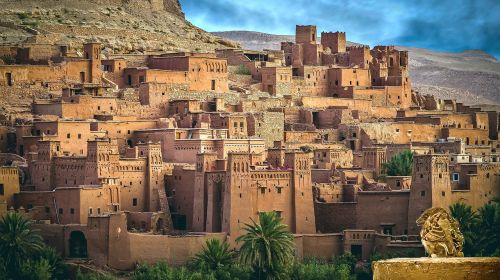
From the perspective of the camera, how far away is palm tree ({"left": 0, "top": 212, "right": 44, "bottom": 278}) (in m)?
31.6

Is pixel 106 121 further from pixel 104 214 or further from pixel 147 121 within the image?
pixel 104 214

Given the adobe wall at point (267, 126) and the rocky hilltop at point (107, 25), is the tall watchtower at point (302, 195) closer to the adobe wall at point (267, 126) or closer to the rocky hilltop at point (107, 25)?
the adobe wall at point (267, 126)

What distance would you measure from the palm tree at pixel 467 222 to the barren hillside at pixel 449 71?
1261 inches

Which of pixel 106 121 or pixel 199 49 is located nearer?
pixel 106 121

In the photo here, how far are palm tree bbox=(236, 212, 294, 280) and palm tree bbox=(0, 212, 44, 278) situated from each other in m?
5.44

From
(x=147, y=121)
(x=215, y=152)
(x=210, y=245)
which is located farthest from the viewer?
(x=147, y=121)

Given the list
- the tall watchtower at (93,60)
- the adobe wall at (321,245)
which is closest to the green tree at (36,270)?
the adobe wall at (321,245)

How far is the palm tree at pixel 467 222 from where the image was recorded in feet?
107

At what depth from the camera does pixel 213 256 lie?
3166 centimetres

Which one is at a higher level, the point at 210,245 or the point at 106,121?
the point at 106,121

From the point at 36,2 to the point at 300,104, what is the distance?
12.0 metres

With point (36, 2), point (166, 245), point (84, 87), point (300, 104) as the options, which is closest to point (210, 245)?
point (166, 245)

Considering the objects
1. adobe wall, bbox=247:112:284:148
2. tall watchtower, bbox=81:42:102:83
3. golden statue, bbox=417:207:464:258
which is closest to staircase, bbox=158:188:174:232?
adobe wall, bbox=247:112:284:148

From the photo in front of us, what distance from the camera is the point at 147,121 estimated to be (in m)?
37.7
